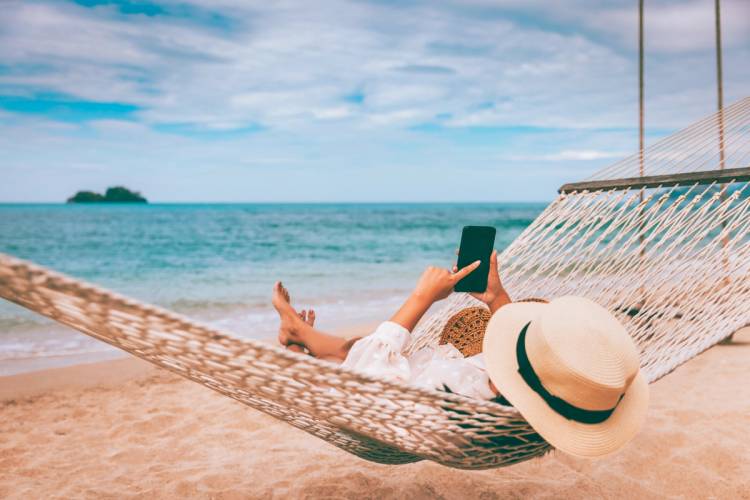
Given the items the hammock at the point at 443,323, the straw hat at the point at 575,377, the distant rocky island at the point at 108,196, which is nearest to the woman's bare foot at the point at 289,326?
the hammock at the point at 443,323

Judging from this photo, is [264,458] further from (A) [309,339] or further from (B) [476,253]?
(B) [476,253]

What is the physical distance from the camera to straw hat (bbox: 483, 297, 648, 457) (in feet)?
3.22

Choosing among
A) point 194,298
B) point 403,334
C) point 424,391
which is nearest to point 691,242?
point 403,334

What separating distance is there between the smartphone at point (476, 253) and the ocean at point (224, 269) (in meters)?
2.82

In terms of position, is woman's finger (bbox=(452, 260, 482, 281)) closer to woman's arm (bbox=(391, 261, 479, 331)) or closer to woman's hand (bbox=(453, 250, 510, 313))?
woman's arm (bbox=(391, 261, 479, 331))

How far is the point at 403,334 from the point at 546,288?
1372 mm

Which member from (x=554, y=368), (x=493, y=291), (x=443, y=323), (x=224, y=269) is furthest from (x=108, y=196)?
(x=554, y=368)

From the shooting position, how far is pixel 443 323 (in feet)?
6.30

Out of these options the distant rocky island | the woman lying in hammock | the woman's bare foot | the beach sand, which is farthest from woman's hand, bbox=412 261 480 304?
the distant rocky island

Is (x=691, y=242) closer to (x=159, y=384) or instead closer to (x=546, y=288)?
(x=546, y=288)

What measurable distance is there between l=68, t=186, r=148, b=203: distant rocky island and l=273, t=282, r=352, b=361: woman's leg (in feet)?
171

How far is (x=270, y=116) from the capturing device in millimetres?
23172

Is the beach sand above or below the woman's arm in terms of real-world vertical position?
below

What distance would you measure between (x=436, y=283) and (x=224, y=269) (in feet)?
26.2
